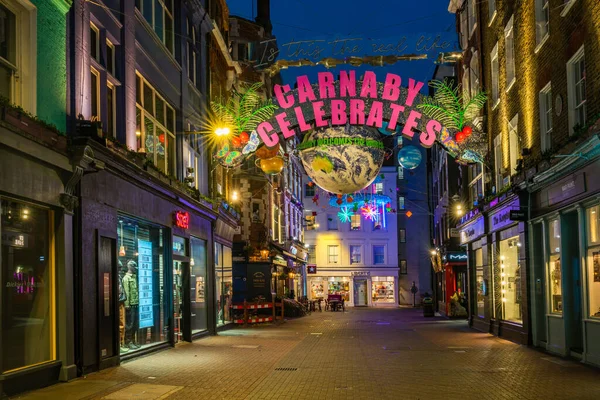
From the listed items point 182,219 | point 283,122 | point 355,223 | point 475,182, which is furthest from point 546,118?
point 355,223

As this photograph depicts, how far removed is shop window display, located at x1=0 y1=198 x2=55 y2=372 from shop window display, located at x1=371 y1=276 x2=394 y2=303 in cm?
5780

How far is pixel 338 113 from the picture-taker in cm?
2036

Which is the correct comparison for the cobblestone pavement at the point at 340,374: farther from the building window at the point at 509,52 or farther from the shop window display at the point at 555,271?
the building window at the point at 509,52

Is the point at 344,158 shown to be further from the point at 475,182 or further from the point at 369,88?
the point at 475,182

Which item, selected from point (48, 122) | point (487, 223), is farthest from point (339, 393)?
point (487, 223)

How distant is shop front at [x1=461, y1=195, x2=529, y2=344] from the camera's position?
21.2 m

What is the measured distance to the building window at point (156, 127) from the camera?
61.2 ft

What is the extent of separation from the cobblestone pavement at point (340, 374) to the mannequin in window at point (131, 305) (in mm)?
629

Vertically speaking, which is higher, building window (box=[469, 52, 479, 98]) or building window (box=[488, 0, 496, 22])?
building window (box=[488, 0, 496, 22])

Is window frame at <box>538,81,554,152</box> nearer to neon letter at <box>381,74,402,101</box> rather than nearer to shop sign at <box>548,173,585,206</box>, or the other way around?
shop sign at <box>548,173,585,206</box>

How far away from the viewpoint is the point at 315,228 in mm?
69438

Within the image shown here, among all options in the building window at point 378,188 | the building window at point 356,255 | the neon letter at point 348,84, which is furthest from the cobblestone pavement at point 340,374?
the building window at point 356,255

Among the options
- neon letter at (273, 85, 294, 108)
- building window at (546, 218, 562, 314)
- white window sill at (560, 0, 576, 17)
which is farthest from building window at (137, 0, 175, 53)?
building window at (546, 218, 562, 314)

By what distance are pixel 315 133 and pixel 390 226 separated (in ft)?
167
